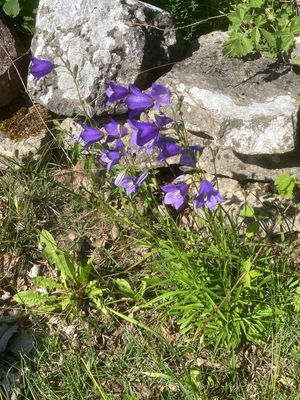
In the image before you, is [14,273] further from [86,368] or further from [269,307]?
[269,307]

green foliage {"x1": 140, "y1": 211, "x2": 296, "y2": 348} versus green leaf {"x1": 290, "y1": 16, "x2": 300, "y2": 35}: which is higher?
green leaf {"x1": 290, "y1": 16, "x2": 300, "y2": 35}

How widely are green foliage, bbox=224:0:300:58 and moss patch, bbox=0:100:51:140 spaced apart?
1127 millimetres

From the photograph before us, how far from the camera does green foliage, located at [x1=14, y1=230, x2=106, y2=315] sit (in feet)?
10.9

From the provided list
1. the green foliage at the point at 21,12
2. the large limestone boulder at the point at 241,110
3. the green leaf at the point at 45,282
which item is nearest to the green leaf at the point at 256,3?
the large limestone boulder at the point at 241,110

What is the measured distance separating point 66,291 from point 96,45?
4.19 ft

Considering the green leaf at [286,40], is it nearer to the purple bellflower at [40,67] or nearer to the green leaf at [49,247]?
the purple bellflower at [40,67]

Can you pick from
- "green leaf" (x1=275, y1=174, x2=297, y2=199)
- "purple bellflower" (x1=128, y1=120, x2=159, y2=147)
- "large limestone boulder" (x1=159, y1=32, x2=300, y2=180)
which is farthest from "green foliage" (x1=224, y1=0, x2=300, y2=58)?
"purple bellflower" (x1=128, y1=120, x2=159, y2=147)

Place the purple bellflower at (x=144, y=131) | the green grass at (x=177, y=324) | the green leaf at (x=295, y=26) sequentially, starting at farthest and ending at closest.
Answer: the green leaf at (x=295, y=26) < the green grass at (x=177, y=324) < the purple bellflower at (x=144, y=131)

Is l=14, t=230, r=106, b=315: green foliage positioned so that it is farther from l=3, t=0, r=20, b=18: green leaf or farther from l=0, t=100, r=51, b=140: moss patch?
l=3, t=0, r=20, b=18: green leaf

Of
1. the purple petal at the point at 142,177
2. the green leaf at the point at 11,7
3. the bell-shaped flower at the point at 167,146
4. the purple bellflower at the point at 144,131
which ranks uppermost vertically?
the green leaf at the point at 11,7

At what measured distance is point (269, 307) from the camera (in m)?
3.09

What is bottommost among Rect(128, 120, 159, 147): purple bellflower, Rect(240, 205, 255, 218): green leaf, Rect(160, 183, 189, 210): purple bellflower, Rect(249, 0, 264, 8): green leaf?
Rect(240, 205, 255, 218): green leaf

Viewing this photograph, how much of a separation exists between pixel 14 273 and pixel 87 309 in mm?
462

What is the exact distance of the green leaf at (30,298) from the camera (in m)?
3.35
